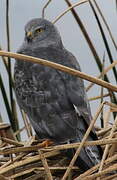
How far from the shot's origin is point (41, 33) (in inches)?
209

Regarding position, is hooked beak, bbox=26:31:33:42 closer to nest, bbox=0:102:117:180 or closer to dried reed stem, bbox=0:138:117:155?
nest, bbox=0:102:117:180

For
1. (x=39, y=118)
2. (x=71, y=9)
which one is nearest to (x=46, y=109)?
(x=39, y=118)

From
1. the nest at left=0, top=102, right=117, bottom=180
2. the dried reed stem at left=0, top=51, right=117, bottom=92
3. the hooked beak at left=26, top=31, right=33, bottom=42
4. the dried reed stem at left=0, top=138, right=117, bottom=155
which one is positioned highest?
the hooked beak at left=26, top=31, right=33, bottom=42

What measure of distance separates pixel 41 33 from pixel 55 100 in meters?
1.39

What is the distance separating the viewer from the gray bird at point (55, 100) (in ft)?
12.8

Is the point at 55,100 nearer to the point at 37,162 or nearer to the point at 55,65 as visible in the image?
the point at 37,162

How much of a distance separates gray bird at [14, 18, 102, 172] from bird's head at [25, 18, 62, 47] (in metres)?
0.35

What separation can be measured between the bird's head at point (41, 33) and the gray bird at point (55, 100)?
35 centimetres

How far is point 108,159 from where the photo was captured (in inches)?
124

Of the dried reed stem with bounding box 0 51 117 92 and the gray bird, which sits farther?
the gray bird

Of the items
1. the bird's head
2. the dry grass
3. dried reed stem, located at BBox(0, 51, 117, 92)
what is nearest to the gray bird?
the dry grass

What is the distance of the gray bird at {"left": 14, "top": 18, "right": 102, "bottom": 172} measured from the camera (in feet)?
12.8

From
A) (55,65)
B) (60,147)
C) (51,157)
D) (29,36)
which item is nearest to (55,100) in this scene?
(51,157)

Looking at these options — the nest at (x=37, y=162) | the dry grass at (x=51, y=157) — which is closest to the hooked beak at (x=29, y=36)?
the dry grass at (x=51, y=157)
